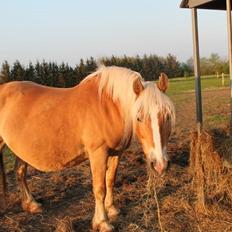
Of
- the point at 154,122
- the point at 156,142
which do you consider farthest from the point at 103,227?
the point at 154,122

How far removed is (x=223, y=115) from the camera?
12.5 metres

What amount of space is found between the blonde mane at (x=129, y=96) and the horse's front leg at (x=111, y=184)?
0.46m

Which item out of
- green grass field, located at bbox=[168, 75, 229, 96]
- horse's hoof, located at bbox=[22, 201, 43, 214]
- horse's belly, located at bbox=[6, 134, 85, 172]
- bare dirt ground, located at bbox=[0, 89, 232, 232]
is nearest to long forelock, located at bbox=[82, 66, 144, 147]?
horse's belly, located at bbox=[6, 134, 85, 172]

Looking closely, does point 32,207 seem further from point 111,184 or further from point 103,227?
point 103,227

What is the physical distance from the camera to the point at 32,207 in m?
4.93

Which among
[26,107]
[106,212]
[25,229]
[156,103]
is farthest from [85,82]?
[25,229]

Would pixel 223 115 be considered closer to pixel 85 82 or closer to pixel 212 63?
pixel 85 82

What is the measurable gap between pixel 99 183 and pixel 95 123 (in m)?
0.69

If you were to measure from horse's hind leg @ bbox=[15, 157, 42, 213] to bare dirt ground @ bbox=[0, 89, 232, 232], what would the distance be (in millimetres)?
98

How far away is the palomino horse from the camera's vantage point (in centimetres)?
355

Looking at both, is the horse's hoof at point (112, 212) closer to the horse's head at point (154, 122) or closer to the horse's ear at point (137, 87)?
the horse's head at point (154, 122)

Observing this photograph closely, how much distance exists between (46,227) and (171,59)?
2180 inches

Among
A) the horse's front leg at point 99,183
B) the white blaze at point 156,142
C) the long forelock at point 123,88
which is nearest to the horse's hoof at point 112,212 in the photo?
the horse's front leg at point 99,183

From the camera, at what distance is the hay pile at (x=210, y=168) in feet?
14.5
